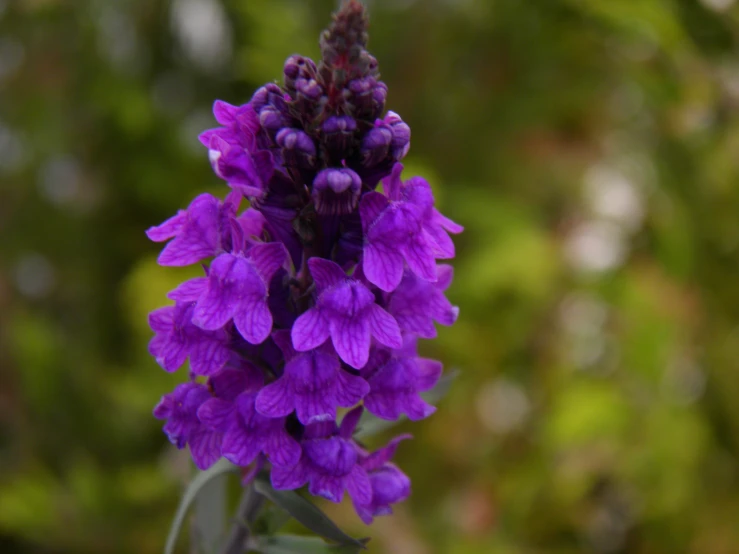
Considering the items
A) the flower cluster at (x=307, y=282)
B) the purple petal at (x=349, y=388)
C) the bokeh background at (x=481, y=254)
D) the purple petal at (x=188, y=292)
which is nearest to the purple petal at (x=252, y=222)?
the flower cluster at (x=307, y=282)

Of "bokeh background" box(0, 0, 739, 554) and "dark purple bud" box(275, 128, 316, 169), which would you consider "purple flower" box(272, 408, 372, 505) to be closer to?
"dark purple bud" box(275, 128, 316, 169)

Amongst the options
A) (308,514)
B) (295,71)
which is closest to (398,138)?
(295,71)

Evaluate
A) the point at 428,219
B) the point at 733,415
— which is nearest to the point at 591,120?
the point at 733,415

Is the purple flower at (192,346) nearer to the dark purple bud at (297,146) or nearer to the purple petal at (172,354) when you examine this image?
the purple petal at (172,354)

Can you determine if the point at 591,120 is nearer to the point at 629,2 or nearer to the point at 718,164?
the point at 718,164

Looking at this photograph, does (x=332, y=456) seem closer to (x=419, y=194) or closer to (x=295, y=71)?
(x=419, y=194)

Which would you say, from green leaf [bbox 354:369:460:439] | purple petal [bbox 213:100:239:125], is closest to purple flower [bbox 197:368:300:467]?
green leaf [bbox 354:369:460:439]

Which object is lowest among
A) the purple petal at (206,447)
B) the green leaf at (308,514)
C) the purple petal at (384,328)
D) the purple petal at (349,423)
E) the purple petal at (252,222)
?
the green leaf at (308,514)
